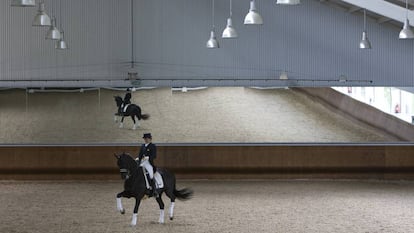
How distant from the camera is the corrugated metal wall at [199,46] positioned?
1708 cm

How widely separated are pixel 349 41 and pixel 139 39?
445 cm

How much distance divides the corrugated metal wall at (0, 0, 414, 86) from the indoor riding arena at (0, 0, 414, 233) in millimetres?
21

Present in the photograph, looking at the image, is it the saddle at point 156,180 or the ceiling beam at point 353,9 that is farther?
the ceiling beam at point 353,9

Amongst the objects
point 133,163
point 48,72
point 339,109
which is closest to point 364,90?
point 339,109

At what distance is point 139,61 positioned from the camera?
17203mm

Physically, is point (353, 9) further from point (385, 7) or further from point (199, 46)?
point (199, 46)

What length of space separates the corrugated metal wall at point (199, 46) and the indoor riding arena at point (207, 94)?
21 mm

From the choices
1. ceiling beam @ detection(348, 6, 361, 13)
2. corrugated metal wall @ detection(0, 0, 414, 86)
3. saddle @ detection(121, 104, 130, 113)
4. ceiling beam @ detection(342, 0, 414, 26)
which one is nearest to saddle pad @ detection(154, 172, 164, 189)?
ceiling beam @ detection(342, 0, 414, 26)

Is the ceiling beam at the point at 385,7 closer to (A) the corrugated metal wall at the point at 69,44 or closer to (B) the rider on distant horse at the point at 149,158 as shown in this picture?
(A) the corrugated metal wall at the point at 69,44

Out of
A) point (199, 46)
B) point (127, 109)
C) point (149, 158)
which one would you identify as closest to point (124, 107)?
point (127, 109)

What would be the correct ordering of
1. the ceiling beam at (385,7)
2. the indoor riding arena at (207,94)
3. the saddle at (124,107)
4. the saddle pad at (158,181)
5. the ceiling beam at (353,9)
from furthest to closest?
the indoor riding arena at (207,94), the saddle at (124,107), the ceiling beam at (353,9), the ceiling beam at (385,7), the saddle pad at (158,181)

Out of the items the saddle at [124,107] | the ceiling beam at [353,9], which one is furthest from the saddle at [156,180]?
the ceiling beam at [353,9]

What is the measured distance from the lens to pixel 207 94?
56.9 feet

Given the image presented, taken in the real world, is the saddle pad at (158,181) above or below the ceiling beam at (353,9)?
below
